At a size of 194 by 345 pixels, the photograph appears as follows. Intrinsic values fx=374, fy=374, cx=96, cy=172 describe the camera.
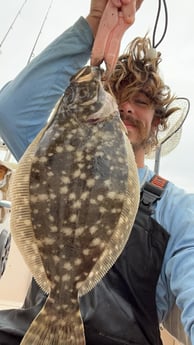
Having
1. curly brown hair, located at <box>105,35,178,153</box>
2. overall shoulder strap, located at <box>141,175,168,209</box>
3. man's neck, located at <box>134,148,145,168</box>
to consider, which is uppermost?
curly brown hair, located at <box>105,35,178,153</box>

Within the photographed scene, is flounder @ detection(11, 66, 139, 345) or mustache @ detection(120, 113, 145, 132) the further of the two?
mustache @ detection(120, 113, 145, 132)

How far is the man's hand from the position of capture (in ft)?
3.85

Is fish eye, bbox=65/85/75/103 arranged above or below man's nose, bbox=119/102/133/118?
below

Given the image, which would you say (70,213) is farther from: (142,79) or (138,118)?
(142,79)

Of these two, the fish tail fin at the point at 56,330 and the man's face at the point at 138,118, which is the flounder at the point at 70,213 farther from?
the man's face at the point at 138,118

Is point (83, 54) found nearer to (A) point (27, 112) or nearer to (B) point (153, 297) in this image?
(A) point (27, 112)

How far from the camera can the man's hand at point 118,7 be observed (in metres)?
1.17

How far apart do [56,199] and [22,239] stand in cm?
14

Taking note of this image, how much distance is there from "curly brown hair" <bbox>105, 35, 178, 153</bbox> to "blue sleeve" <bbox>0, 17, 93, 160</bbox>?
521 mm

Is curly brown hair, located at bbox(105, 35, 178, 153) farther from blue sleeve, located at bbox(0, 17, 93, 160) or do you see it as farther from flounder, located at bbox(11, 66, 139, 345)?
flounder, located at bbox(11, 66, 139, 345)

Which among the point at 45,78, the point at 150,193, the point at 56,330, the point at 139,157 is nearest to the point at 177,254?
the point at 150,193

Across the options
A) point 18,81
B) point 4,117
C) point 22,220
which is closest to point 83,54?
point 18,81

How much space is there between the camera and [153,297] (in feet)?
4.87

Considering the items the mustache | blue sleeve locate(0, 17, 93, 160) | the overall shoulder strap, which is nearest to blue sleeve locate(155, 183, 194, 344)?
the overall shoulder strap
